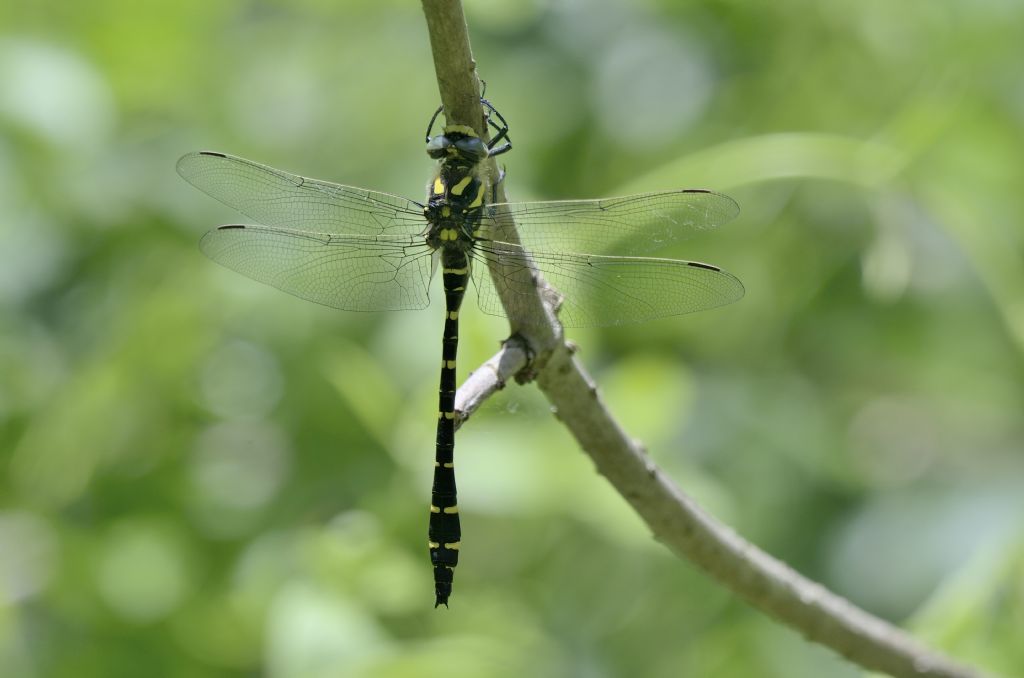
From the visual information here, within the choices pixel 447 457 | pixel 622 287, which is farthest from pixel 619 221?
pixel 447 457

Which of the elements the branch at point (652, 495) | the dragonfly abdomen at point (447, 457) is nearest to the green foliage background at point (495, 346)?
the dragonfly abdomen at point (447, 457)

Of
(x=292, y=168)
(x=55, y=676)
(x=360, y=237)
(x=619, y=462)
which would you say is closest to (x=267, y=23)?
(x=292, y=168)

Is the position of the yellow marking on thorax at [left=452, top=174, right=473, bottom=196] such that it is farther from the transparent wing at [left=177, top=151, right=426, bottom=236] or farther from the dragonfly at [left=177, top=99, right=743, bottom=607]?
the transparent wing at [left=177, top=151, right=426, bottom=236]

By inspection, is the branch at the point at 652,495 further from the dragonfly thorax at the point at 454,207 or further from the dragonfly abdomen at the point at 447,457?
the dragonfly abdomen at the point at 447,457

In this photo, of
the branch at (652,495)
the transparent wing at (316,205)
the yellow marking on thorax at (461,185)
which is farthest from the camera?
the transparent wing at (316,205)

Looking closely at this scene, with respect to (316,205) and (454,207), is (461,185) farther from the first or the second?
(316,205)

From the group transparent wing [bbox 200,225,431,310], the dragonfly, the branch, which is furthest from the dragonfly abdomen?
the branch
